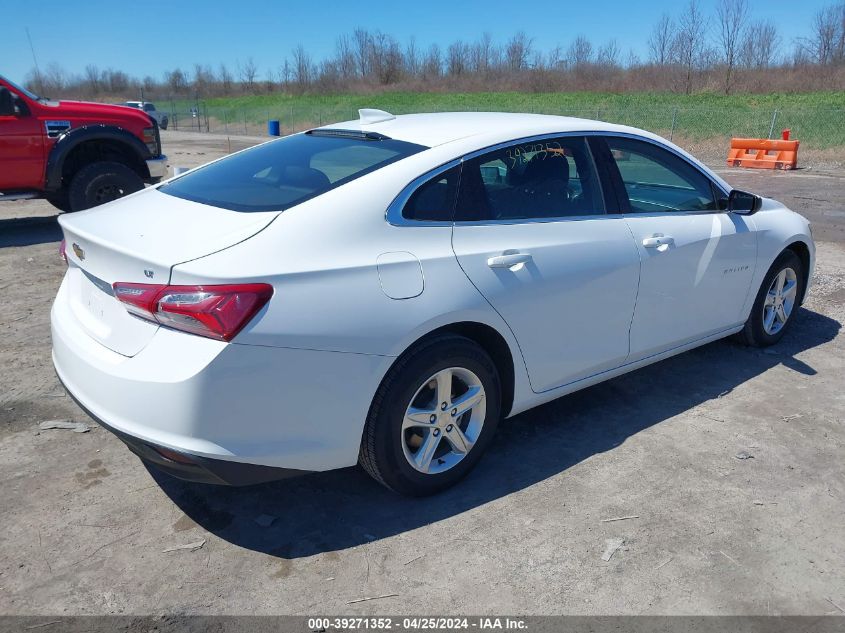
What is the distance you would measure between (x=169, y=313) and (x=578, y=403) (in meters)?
2.60

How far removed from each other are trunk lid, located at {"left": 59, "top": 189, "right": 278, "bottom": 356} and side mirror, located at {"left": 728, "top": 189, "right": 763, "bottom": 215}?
10.0 feet

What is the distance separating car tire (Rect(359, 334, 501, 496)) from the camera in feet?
9.50

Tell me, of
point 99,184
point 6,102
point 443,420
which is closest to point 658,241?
point 443,420

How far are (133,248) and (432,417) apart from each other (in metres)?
1.42

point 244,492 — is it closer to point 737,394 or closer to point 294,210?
point 294,210

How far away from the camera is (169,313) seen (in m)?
2.54

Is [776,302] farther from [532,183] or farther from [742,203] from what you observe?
[532,183]

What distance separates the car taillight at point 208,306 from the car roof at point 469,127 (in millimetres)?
1254

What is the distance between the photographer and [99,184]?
8508 mm

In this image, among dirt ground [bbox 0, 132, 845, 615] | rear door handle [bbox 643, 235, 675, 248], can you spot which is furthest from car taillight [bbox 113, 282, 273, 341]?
rear door handle [bbox 643, 235, 675, 248]

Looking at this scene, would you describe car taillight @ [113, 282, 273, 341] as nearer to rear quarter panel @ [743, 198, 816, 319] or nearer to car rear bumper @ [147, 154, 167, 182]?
rear quarter panel @ [743, 198, 816, 319]

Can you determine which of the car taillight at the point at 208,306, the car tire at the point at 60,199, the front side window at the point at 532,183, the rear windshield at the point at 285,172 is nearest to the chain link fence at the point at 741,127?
the car tire at the point at 60,199

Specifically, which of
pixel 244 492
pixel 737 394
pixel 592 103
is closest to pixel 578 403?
pixel 737 394

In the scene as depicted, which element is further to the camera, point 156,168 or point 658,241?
point 156,168
